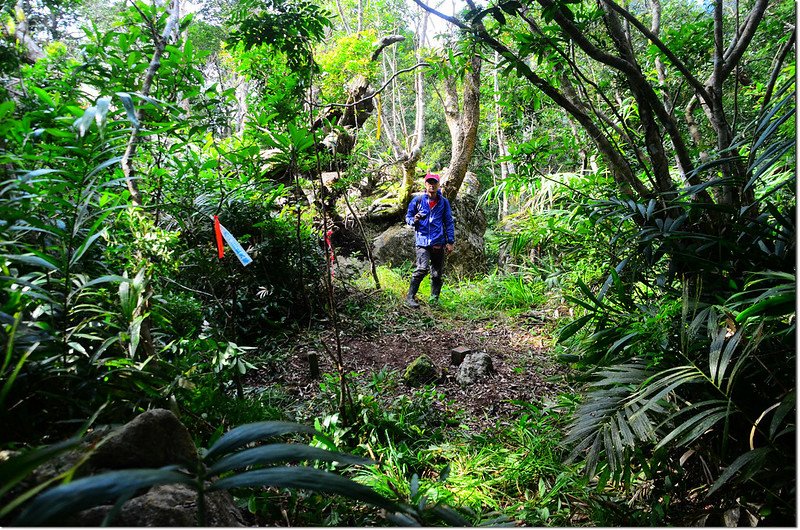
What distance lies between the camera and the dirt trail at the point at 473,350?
109 inches

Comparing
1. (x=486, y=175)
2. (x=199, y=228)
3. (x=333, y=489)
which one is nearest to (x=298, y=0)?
(x=199, y=228)

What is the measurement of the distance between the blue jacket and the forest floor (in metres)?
0.84

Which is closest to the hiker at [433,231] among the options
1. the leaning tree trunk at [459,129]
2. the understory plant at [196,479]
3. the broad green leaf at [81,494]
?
the leaning tree trunk at [459,129]

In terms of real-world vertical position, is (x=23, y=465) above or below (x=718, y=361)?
above

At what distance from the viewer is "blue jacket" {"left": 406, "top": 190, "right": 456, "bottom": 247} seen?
4.94 meters

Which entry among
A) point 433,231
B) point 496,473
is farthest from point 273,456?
point 433,231

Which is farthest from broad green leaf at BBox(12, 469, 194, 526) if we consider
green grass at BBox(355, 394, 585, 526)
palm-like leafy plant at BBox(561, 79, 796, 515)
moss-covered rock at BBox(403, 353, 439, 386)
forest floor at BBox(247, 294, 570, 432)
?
moss-covered rock at BBox(403, 353, 439, 386)

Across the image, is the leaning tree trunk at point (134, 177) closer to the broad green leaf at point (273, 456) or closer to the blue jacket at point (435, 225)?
the broad green leaf at point (273, 456)

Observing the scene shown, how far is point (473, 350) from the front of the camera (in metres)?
3.42

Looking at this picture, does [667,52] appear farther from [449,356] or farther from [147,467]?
[147,467]

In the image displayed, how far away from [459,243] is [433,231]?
2.45 metres

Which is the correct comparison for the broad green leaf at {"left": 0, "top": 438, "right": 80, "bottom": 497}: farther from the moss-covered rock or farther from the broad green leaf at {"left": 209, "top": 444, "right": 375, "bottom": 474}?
the moss-covered rock

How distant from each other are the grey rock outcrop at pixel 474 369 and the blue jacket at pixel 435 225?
207 centimetres

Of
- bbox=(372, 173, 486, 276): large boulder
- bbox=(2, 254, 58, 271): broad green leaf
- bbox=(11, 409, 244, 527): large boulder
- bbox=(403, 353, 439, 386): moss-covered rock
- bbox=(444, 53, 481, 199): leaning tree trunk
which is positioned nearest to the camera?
bbox=(11, 409, 244, 527): large boulder
